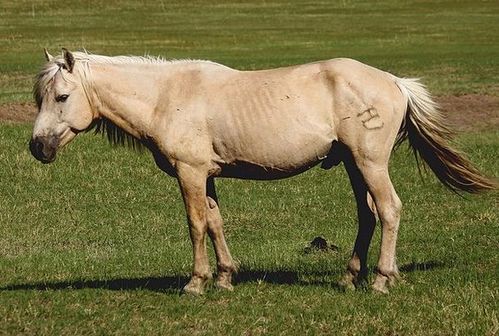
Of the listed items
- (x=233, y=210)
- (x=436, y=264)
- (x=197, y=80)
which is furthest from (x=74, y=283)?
(x=233, y=210)

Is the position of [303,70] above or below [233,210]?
above

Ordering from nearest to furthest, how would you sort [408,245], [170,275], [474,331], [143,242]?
[474,331] → [170,275] → [408,245] → [143,242]

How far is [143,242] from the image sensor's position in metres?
13.4

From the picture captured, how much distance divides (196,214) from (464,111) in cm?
1735

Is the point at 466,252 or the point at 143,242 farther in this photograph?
the point at 143,242

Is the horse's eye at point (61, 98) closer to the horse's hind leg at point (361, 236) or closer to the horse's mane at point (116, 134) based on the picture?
the horse's mane at point (116, 134)

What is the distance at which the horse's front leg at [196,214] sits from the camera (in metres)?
9.55

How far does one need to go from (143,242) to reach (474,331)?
20.2 feet

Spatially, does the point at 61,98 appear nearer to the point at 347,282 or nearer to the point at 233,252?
the point at 347,282

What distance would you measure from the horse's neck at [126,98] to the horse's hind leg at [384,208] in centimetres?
200

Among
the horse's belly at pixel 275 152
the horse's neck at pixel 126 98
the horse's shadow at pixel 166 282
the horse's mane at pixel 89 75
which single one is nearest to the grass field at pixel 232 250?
the horse's shadow at pixel 166 282

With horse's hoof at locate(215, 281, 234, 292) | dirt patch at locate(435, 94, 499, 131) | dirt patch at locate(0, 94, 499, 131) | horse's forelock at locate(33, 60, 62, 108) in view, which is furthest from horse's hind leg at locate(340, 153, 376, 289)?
dirt patch at locate(435, 94, 499, 131)

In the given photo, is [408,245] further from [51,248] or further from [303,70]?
[51,248]

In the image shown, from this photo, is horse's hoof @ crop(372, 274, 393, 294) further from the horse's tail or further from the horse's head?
the horse's head
